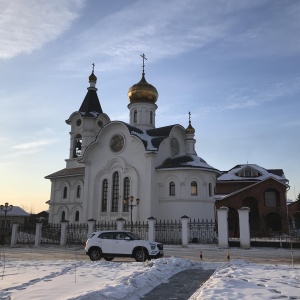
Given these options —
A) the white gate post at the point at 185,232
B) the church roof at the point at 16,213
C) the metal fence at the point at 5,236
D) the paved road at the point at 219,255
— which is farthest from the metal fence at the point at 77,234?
the church roof at the point at 16,213

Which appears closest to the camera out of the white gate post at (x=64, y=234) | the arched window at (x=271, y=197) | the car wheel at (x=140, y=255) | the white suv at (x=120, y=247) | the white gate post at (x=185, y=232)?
the car wheel at (x=140, y=255)

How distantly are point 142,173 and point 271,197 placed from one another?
17.4 meters

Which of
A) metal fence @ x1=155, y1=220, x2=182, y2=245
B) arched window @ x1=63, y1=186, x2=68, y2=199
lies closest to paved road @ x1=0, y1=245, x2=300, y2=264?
metal fence @ x1=155, y1=220, x2=182, y2=245

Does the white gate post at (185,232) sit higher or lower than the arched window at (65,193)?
lower

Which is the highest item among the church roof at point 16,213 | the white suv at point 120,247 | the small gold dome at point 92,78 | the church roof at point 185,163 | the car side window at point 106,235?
the small gold dome at point 92,78

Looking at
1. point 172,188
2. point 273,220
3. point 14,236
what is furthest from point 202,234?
point 273,220

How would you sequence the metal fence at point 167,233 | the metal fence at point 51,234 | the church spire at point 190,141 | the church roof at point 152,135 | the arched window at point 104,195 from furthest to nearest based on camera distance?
the church spire at point 190,141, the arched window at point 104,195, the church roof at point 152,135, the metal fence at point 51,234, the metal fence at point 167,233

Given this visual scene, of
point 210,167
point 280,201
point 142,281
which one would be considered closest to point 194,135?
point 210,167

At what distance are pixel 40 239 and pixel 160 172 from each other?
11.0 m

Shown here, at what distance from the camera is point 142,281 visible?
8.40 m

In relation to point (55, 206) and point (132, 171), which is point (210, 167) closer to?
point (132, 171)

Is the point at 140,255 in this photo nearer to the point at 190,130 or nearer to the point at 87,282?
the point at 87,282

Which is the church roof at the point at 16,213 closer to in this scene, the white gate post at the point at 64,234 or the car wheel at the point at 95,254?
the white gate post at the point at 64,234

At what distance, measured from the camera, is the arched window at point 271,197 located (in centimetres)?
3903
